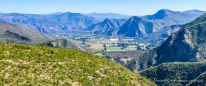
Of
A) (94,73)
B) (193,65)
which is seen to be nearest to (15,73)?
(94,73)

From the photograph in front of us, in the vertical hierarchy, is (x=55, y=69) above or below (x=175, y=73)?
above

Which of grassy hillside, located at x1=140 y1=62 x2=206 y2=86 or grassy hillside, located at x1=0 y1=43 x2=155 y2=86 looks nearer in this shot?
grassy hillside, located at x1=0 y1=43 x2=155 y2=86

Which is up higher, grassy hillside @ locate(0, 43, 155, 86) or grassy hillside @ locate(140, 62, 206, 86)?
grassy hillside @ locate(0, 43, 155, 86)

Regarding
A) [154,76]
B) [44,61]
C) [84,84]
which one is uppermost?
[44,61]

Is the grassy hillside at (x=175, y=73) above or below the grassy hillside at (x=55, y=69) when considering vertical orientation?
below

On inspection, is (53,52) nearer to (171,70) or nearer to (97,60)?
(97,60)
